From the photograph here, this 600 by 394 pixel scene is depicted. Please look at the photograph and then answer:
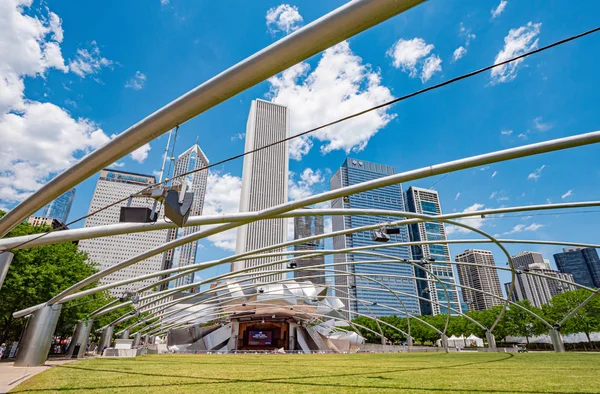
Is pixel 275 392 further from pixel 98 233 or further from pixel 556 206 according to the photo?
pixel 556 206

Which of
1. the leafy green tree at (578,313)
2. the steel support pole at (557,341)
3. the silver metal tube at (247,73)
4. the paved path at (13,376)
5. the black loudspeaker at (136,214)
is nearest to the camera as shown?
the silver metal tube at (247,73)

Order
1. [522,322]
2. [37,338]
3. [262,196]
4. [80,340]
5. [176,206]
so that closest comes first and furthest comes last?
[176,206]
[37,338]
[80,340]
[522,322]
[262,196]

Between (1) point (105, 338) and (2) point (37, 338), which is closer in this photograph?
(2) point (37, 338)

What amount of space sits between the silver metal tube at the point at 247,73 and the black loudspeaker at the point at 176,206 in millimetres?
1397

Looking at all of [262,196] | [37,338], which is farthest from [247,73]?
[262,196]

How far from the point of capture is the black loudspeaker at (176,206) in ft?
24.6

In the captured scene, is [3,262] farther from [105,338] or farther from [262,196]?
[262,196]

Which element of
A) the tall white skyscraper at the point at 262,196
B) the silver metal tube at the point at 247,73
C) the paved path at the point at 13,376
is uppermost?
the tall white skyscraper at the point at 262,196

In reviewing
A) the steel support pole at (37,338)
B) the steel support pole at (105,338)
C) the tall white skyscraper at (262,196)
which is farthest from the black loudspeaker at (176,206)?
the tall white skyscraper at (262,196)

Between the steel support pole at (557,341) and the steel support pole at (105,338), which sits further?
the steel support pole at (105,338)

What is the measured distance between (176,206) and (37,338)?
21.0 m

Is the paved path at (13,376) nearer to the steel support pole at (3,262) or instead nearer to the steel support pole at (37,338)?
the steel support pole at (37,338)

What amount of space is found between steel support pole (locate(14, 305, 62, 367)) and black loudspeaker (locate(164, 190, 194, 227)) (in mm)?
20322

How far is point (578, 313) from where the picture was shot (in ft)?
170
